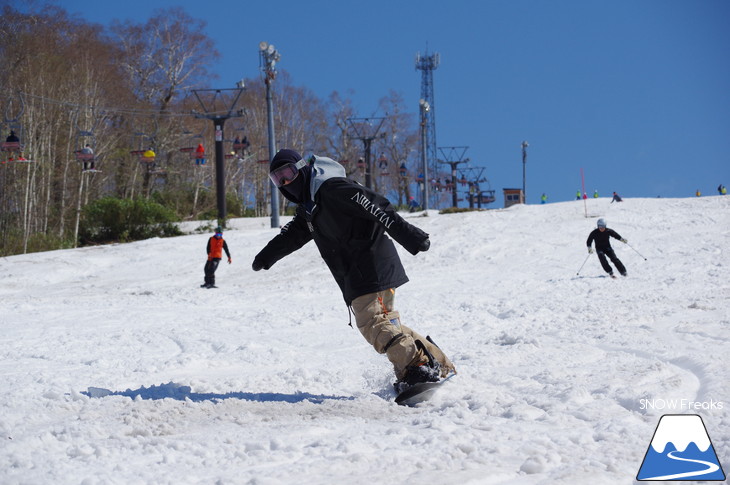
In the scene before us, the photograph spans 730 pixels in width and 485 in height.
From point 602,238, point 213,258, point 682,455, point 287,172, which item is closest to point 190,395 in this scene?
point 287,172

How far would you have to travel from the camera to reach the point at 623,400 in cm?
452

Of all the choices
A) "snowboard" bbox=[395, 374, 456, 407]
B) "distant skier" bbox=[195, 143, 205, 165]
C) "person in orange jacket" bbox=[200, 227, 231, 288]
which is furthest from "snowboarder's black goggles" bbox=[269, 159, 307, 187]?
"distant skier" bbox=[195, 143, 205, 165]

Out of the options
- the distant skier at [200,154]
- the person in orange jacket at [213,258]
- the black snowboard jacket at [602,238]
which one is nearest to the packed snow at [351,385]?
the black snowboard jacket at [602,238]

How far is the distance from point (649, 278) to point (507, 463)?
1168 cm

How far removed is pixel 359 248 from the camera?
4770 mm

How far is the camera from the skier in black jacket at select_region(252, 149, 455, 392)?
4.71m

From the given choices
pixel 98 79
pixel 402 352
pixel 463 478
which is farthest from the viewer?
pixel 98 79

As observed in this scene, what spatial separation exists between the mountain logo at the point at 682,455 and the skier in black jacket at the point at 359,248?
1610 mm

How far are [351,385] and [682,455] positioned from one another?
278 cm

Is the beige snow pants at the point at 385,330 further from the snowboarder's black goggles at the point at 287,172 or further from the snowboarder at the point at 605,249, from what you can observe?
the snowboarder at the point at 605,249

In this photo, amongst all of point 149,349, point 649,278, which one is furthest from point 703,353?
point 649,278

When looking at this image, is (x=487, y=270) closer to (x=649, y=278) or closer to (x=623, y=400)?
(x=649, y=278)

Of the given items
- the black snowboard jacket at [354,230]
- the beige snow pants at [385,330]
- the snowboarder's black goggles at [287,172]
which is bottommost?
the beige snow pants at [385,330]

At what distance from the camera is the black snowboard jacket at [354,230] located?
461 cm
